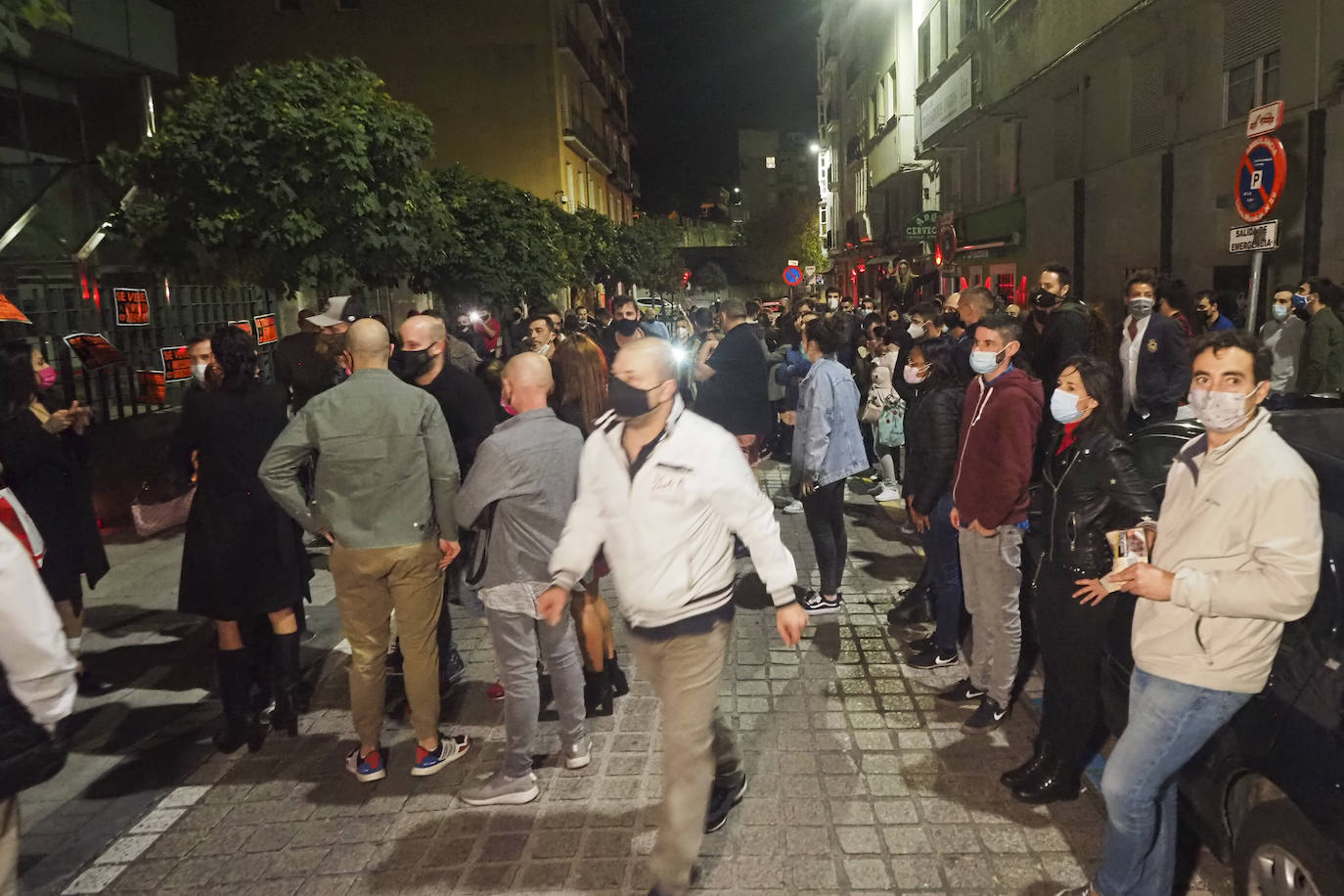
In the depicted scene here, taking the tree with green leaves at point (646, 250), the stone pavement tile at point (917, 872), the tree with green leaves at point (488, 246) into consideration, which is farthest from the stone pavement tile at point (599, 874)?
the tree with green leaves at point (646, 250)

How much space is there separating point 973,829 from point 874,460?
820 cm

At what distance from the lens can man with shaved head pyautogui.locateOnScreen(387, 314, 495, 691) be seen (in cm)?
535

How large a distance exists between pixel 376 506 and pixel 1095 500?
2.96 meters

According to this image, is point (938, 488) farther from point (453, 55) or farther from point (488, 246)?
point (453, 55)

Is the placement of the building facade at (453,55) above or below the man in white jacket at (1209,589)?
above

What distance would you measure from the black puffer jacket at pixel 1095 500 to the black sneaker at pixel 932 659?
2.03 meters

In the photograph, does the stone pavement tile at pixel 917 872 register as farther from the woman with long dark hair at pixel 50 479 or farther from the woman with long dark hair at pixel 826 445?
the woman with long dark hair at pixel 50 479

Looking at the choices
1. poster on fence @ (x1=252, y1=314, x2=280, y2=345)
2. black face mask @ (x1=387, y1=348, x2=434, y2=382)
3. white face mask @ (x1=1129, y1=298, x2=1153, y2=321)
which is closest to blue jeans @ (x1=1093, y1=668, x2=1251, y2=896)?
black face mask @ (x1=387, y1=348, x2=434, y2=382)

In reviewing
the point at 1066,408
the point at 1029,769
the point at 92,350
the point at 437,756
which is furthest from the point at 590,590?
the point at 92,350

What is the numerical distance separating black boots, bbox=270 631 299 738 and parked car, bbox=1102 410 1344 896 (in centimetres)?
416

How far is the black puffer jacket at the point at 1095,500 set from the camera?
3609 mm

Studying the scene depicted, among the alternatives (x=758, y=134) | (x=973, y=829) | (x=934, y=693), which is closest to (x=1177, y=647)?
(x=973, y=829)

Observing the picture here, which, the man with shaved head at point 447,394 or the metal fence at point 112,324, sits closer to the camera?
the man with shaved head at point 447,394

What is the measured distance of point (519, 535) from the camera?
436 cm
